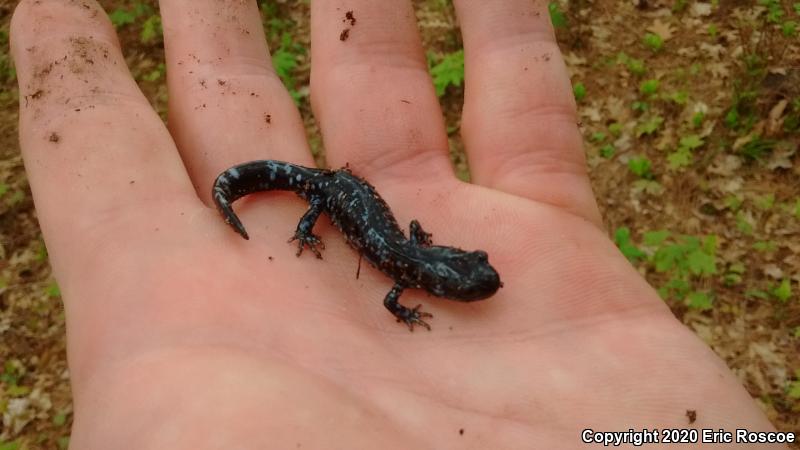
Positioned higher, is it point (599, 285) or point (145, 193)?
point (145, 193)

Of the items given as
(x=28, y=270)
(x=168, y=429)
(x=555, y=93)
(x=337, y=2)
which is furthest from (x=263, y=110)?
(x=28, y=270)

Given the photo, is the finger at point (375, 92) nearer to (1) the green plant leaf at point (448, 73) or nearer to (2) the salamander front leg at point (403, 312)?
(2) the salamander front leg at point (403, 312)

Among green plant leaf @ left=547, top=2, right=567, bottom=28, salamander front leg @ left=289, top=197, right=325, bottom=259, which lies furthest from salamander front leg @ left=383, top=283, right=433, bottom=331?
green plant leaf @ left=547, top=2, right=567, bottom=28

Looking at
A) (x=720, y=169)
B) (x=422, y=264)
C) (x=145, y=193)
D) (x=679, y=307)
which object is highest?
(x=145, y=193)

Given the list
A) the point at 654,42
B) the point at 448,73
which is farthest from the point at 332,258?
the point at 654,42

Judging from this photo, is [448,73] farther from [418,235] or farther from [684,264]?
[418,235]

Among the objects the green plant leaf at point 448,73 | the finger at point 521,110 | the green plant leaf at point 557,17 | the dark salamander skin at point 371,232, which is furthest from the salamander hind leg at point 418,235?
the green plant leaf at point 557,17

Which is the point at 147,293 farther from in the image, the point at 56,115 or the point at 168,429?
the point at 56,115

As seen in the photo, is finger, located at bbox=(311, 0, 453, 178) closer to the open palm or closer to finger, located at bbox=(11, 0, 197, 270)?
the open palm
